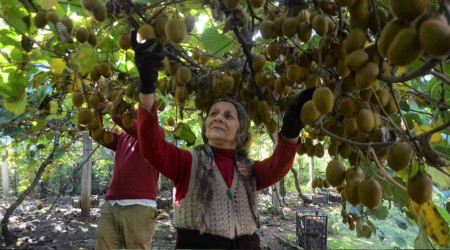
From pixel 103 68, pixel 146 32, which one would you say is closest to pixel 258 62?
pixel 146 32

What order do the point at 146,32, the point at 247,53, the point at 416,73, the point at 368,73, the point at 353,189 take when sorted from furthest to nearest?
the point at 247,53
the point at 146,32
the point at 353,189
the point at 368,73
the point at 416,73

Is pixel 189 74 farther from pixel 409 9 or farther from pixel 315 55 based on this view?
pixel 409 9

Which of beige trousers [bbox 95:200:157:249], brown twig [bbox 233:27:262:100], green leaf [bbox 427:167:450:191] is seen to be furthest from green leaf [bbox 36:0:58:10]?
beige trousers [bbox 95:200:157:249]

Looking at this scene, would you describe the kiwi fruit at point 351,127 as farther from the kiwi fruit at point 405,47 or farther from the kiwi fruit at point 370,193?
the kiwi fruit at point 405,47

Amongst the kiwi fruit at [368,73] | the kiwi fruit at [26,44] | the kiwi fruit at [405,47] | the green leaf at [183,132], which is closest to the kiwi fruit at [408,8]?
the kiwi fruit at [405,47]

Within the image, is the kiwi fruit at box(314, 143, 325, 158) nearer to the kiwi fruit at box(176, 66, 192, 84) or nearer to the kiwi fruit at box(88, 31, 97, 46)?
the kiwi fruit at box(176, 66, 192, 84)

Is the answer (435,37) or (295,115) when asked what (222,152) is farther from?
(435,37)

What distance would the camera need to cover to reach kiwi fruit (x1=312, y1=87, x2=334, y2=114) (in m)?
0.83

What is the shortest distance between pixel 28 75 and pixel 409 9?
46.9 inches

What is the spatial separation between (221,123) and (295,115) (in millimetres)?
417

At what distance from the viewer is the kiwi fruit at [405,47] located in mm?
486

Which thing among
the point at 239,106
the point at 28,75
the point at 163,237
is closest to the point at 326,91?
the point at 239,106

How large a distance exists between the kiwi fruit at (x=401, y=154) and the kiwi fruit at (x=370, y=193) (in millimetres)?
68

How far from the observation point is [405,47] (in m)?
0.49
